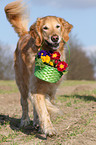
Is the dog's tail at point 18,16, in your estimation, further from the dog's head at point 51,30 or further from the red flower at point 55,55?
the red flower at point 55,55

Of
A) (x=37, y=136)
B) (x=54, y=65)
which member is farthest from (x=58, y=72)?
(x=37, y=136)

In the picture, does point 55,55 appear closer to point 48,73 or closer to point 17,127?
point 48,73

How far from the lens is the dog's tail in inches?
255

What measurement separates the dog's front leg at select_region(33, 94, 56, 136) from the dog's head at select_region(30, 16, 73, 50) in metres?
0.93

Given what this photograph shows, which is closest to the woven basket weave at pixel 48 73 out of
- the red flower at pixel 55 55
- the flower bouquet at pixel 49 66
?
the flower bouquet at pixel 49 66

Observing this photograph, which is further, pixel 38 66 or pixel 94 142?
pixel 38 66

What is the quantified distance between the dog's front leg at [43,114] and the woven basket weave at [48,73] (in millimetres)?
354

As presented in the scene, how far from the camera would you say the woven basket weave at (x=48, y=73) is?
4457mm

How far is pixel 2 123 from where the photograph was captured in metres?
5.83

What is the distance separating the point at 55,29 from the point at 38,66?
2.45 ft

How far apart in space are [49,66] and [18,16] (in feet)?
8.45

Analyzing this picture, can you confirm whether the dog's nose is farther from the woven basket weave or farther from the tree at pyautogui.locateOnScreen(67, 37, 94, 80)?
the tree at pyautogui.locateOnScreen(67, 37, 94, 80)

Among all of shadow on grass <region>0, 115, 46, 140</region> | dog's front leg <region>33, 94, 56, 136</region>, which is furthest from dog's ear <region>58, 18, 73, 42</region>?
shadow on grass <region>0, 115, 46, 140</region>

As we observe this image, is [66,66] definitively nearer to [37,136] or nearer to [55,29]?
[55,29]
